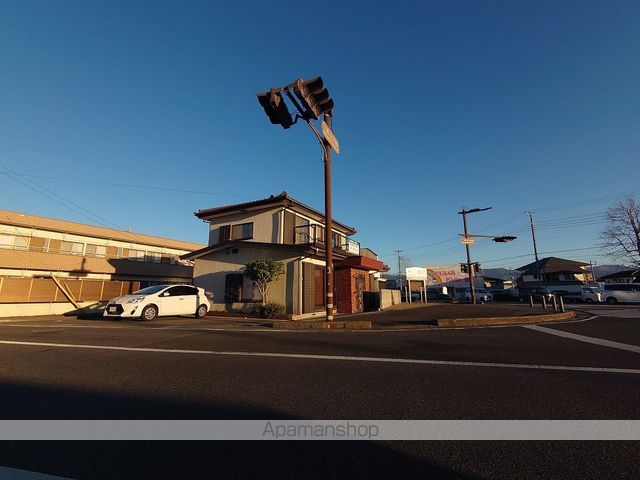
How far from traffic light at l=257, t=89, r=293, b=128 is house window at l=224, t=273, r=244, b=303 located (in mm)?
9766

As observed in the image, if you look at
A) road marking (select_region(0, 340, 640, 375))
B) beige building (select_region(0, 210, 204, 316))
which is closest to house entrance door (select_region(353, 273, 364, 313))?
road marking (select_region(0, 340, 640, 375))

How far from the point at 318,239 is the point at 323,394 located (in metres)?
18.5

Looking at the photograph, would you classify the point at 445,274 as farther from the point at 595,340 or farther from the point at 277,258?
the point at 595,340

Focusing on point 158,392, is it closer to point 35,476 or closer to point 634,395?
point 35,476

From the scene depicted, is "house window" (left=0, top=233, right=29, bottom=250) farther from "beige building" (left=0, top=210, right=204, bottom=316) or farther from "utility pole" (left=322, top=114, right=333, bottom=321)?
"utility pole" (left=322, top=114, right=333, bottom=321)

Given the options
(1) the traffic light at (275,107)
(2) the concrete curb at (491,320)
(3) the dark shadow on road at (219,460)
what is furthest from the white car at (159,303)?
(3) the dark shadow on road at (219,460)

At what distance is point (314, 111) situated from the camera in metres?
11.6

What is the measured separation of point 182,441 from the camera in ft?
9.09

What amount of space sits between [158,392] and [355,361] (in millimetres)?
3277

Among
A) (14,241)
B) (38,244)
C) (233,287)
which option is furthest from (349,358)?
(38,244)

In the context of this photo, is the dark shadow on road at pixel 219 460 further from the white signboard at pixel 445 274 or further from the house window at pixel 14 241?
the white signboard at pixel 445 274

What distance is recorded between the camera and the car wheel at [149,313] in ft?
43.8

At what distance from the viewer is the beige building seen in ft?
63.3

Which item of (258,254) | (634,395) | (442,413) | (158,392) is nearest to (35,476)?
(158,392)
